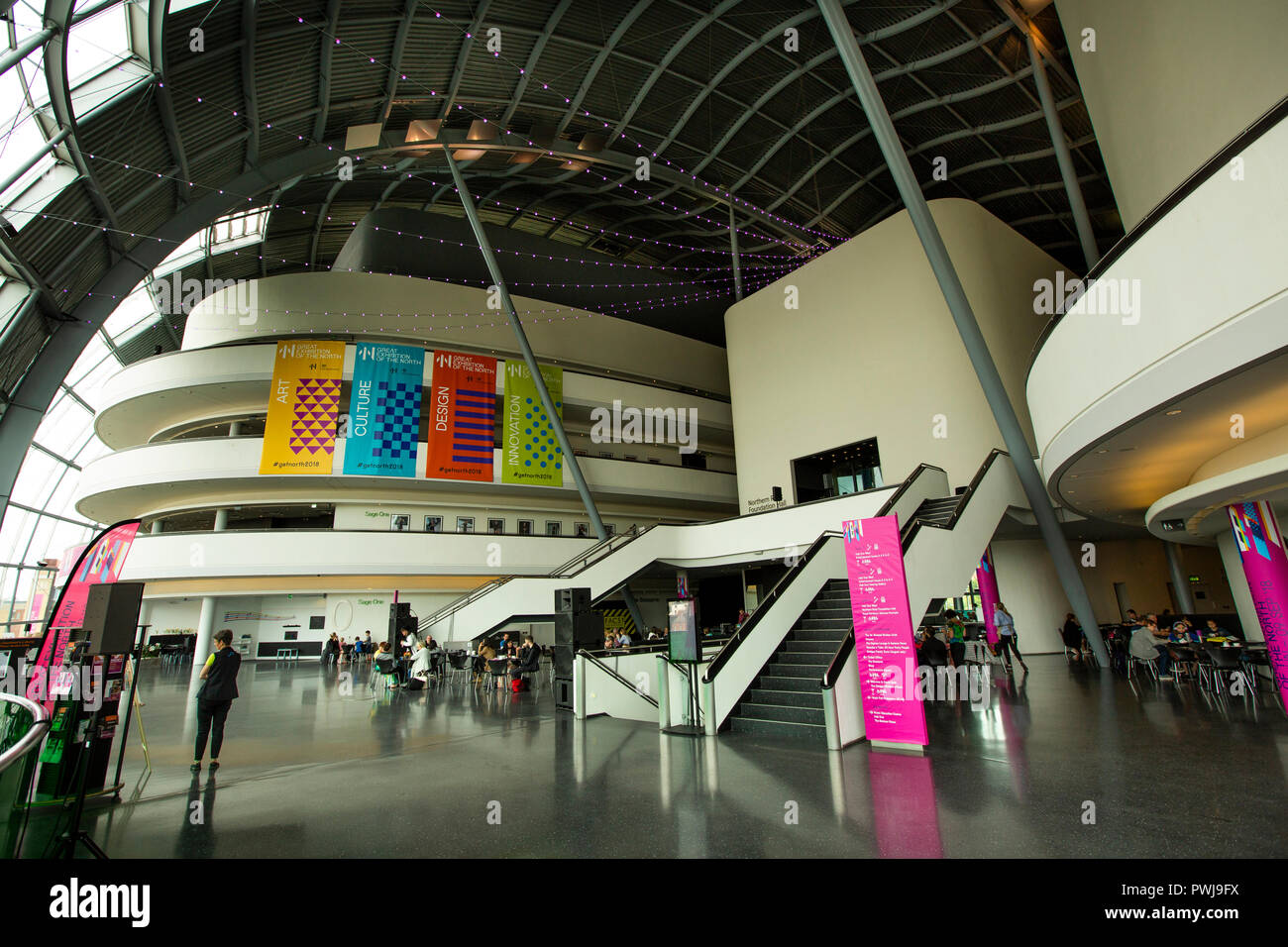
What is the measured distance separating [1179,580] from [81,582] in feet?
83.4

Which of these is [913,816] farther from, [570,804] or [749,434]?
[749,434]

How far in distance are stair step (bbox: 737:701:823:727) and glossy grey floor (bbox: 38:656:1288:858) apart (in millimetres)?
430

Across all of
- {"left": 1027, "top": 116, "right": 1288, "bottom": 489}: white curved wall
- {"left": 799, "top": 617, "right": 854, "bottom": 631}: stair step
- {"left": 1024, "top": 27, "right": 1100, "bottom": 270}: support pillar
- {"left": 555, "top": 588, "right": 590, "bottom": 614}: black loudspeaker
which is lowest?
{"left": 799, "top": 617, "right": 854, "bottom": 631}: stair step

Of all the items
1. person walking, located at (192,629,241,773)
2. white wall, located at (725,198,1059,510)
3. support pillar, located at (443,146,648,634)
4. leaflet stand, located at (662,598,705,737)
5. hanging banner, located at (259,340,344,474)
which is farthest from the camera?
hanging banner, located at (259,340,344,474)

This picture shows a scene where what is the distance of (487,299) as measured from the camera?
23.5 meters

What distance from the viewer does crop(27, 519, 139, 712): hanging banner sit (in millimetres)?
5756

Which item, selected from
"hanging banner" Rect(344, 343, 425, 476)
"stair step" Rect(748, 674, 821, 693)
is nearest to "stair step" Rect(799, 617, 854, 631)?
"stair step" Rect(748, 674, 821, 693)

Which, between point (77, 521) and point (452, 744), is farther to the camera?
point (77, 521)

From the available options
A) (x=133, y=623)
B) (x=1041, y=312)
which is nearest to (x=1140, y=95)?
(x=1041, y=312)

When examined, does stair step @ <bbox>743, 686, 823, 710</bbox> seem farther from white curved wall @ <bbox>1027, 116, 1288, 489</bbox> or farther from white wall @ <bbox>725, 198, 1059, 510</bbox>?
white wall @ <bbox>725, 198, 1059, 510</bbox>

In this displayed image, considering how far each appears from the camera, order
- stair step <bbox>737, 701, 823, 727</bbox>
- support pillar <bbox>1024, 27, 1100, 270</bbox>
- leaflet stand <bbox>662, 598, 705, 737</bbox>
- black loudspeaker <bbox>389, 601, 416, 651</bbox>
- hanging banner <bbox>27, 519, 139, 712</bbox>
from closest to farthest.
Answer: hanging banner <bbox>27, 519, 139, 712</bbox>, stair step <bbox>737, 701, 823, 727</bbox>, leaflet stand <bbox>662, 598, 705, 737</bbox>, support pillar <bbox>1024, 27, 1100, 270</bbox>, black loudspeaker <bbox>389, 601, 416, 651</bbox>

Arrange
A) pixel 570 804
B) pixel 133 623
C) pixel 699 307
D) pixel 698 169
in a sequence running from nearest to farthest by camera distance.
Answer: pixel 570 804
pixel 133 623
pixel 698 169
pixel 699 307

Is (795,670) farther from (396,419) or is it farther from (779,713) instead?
(396,419)

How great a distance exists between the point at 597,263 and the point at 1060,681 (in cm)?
2297
